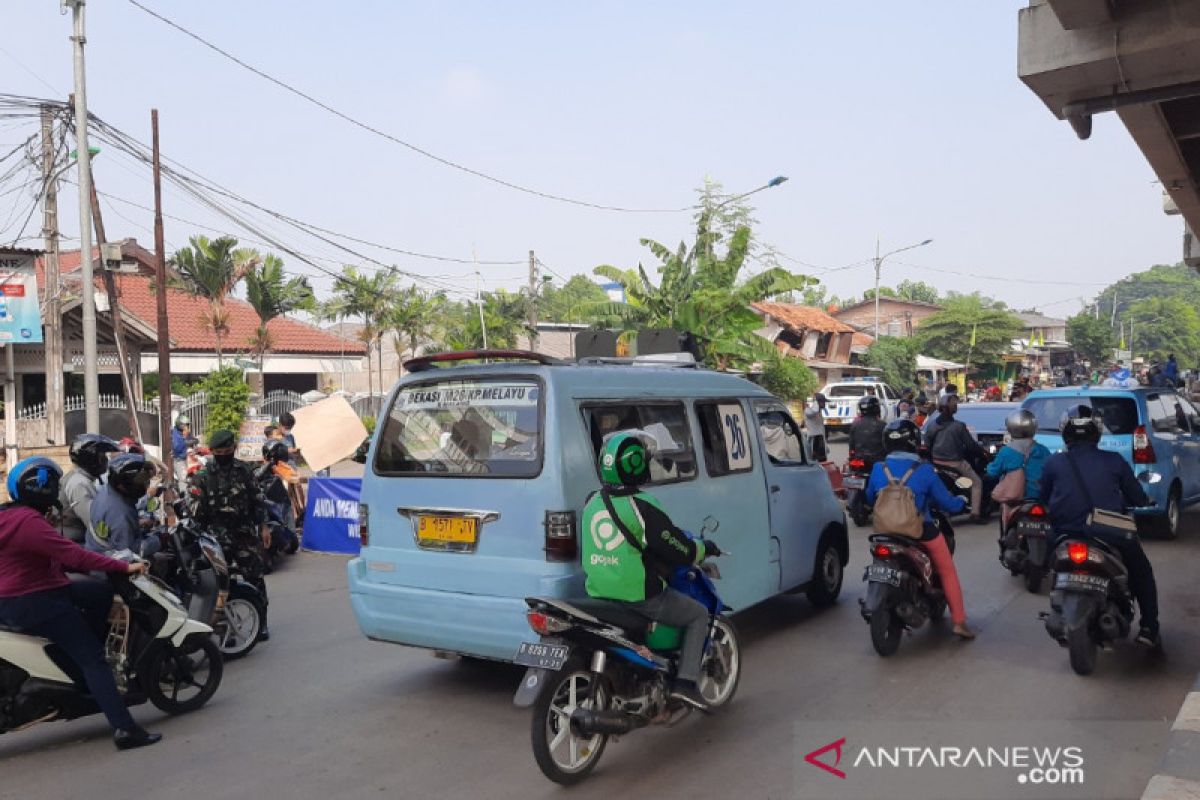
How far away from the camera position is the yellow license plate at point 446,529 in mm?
5617

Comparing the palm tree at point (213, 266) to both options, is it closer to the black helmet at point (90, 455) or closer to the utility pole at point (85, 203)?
the utility pole at point (85, 203)

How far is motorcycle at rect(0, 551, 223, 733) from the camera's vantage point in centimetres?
504

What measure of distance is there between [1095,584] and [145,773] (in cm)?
537

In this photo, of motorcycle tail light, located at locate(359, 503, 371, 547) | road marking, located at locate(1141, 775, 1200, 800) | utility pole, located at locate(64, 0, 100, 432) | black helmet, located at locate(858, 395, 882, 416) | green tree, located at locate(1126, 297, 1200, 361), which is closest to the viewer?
road marking, located at locate(1141, 775, 1200, 800)

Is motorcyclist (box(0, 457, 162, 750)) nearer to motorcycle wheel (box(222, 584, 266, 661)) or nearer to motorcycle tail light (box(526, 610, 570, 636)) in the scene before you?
motorcycle wheel (box(222, 584, 266, 661))

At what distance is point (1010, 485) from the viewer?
28.7ft

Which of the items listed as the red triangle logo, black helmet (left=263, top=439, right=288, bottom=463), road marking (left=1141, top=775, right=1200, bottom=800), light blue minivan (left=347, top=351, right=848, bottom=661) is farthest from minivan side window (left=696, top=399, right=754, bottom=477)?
black helmet (left=263, top=439, right=288, bottom=463)

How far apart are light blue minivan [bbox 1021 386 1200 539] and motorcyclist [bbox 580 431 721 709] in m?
7.94

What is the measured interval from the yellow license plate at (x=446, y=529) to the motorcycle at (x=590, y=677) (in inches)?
41.2

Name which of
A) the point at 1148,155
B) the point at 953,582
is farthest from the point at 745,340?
the point at 953,582

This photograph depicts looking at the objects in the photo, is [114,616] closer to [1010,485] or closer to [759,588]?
[759,588]

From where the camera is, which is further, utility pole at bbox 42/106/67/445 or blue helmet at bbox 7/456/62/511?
utility pole at bbox 42/106/67/445

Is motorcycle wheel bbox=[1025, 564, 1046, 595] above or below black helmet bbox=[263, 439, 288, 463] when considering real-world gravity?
below

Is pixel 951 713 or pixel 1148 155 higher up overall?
pixel 1148 155
